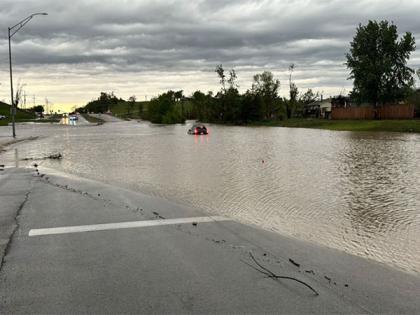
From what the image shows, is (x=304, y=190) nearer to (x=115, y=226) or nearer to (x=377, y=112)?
(x=115, y=226)

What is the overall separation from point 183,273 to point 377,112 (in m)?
64.1

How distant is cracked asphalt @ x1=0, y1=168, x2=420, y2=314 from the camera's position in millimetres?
4508

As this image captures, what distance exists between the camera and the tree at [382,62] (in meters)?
64.5

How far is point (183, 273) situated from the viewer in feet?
17.5

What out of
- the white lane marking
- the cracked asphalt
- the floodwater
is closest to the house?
the floodwater

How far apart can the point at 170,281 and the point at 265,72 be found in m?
98.6

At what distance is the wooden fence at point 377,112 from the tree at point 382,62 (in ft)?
6.06

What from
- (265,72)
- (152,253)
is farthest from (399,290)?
(265,72)

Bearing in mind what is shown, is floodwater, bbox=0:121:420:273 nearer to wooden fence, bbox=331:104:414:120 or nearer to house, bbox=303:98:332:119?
wooden fence, bbox=331:104:414:120

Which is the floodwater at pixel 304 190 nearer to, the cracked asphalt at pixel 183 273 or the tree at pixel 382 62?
the cracked asphalt at pixel 183 273

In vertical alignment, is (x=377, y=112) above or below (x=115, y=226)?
above

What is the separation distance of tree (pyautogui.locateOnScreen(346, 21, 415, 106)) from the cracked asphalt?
61.8 meters

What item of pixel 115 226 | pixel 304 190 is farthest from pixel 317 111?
pixel 115 226

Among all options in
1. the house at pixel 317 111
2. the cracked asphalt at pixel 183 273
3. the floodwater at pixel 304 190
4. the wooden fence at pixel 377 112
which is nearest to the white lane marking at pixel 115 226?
the cracked asphalt at pixel 183 273
